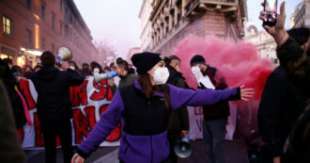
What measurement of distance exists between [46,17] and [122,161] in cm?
3451

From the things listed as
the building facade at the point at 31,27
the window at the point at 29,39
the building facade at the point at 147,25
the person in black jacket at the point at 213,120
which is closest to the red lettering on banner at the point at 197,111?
the person in black jacket at the point at 213,120

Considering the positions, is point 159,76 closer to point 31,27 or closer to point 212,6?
point 212,6

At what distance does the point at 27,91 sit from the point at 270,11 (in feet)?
19.8

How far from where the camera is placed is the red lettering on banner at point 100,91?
737 cm

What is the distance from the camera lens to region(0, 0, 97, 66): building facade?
894 inches

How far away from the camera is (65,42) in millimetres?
45438

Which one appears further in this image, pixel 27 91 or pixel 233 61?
pixel 233 61

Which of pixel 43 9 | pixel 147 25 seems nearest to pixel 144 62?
pixel 43 9

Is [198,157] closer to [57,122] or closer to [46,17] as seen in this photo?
[57,122]

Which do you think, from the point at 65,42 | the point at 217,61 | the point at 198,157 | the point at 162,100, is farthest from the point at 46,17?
the point at 162,100

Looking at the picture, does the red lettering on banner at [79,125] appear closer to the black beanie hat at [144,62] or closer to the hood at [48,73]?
the hood at [48,73]

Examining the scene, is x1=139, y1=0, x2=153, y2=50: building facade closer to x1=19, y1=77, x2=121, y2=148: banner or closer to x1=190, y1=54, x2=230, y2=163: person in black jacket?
x1=19, y1=77, x2=121, y2=148: banner

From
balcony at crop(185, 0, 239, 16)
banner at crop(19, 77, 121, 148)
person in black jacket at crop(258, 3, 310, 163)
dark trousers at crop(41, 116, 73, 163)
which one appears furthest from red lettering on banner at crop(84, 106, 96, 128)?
balcony at crop(185, 0, 239, 16)

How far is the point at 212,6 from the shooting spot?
19.4m
